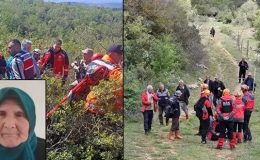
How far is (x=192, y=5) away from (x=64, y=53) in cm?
224

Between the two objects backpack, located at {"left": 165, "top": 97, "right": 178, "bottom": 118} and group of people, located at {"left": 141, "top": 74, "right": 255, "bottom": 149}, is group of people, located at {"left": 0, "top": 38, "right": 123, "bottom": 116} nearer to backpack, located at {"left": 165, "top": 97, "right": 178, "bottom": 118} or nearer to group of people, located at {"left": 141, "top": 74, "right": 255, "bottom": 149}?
group of people, located at {"left": 141, "top": 74, "right": 255, "bottom": 149}

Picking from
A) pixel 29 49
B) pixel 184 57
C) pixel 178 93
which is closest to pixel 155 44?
pixel 184 57

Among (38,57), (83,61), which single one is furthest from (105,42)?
(38,57)

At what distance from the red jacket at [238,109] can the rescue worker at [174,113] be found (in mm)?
871

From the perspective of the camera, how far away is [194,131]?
7.89 m

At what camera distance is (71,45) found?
7.87 meters

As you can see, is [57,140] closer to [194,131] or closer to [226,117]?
[194,131]

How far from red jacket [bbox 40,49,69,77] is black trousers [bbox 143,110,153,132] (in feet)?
4.62

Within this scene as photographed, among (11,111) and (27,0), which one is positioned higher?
(27,0)

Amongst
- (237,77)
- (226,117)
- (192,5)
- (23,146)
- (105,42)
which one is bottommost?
(23,146)

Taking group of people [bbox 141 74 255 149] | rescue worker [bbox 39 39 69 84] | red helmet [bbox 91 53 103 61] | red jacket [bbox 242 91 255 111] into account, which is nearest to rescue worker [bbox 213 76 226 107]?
group of people [bbox 141 74 255 149]

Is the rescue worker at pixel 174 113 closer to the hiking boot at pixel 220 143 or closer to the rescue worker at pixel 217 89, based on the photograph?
the rescue worker at pixel 217 89

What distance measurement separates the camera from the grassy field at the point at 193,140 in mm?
7828

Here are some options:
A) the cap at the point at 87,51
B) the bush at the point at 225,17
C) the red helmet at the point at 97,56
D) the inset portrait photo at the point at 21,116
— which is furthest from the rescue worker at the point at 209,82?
the inset portrait photo at the point at 21,116
